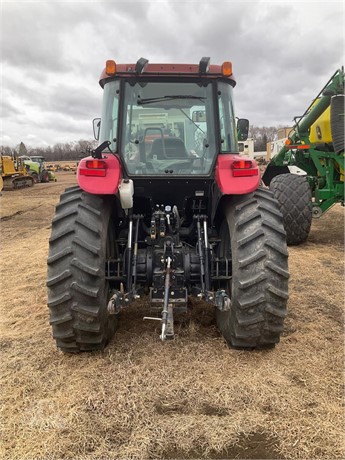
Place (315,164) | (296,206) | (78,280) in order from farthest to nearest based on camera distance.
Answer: (315,164) < (296,206) < (78,280)

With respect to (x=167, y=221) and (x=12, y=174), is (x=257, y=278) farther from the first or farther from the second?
(x=12, y=174)

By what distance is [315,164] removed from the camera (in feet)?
24.1

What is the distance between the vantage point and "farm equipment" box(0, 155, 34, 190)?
69.5 ft

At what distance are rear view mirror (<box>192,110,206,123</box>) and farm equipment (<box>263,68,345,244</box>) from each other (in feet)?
11.8

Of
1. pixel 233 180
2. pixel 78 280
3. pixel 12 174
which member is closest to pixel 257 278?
pixel 233 180

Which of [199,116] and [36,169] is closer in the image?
[199,116]

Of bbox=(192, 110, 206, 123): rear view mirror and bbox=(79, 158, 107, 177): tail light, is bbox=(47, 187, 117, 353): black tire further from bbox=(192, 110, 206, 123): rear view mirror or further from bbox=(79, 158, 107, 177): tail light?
bbox=(192, 110, 206, 123): rear view mirror

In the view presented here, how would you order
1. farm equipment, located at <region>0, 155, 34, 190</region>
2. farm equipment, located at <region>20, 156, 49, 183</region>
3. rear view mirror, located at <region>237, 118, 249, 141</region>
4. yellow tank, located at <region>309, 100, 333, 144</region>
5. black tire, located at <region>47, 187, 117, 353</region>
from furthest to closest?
farm equipment, located at <region>20, 156, 49, 183</region>
farm equipment, located at <region>0, 155, 34, 190</region>
yellow tank, located at <region>309, 100, 333, 144</region>
rear view mirror, located at <region>237, 118, 249, 141</region>
black tire, located at <region>47, 187, 117, 353</region>

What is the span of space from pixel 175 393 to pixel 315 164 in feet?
19.1

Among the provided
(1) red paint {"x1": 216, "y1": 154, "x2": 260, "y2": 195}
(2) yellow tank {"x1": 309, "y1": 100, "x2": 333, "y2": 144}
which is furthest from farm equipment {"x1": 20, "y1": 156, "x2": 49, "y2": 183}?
(1) red paint {"x1": 216, "y1": 154, "x2": 260, "y2": 195}

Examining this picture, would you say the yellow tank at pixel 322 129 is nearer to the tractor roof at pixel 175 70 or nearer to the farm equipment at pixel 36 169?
the tractor roof at pixel 175 70

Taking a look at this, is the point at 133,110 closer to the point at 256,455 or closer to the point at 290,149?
the point at 256,455

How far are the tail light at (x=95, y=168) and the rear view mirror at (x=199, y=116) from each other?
3.18ft

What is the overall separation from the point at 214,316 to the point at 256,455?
180 cm
